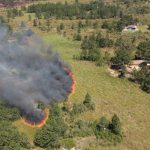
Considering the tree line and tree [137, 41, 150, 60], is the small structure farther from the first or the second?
tree [137, 41, 150, 60]

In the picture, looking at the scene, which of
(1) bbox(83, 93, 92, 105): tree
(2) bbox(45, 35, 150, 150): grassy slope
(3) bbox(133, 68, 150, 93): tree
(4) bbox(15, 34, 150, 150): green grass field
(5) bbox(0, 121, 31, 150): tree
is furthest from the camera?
(3) bbox(133, 68, 150, 93): tree

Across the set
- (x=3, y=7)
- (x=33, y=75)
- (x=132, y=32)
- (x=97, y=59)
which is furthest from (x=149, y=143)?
(x=3, y=7)

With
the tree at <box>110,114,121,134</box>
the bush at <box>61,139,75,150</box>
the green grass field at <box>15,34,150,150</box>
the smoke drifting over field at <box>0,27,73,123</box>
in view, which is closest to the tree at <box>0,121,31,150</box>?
the green grass field at <box>15,34,150,150</box>

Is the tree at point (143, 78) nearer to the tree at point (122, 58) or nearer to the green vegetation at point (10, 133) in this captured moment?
the tree at point (122, 58)

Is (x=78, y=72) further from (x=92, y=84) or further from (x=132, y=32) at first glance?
(x=132, y=32)

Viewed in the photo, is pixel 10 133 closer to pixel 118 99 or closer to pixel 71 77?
pixel 118 99

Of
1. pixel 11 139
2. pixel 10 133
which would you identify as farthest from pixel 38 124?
pixel 11 139

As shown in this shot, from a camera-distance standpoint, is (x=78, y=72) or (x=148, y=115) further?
(x=78, y=72)
